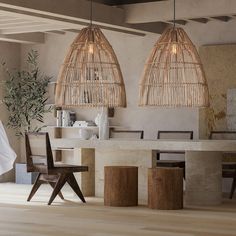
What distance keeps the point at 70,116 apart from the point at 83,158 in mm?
2582

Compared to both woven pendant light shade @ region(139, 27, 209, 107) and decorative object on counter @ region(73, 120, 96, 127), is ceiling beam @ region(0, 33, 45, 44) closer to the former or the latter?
decorative object on counter @ region(73, 120, 96, 127)

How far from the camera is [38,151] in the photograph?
8.56 metres

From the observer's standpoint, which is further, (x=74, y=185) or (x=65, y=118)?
(x=65, y=118)

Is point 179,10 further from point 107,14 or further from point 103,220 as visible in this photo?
point 103,220

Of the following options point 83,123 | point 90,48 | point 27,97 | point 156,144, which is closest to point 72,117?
point 83,123

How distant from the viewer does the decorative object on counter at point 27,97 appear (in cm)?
1188

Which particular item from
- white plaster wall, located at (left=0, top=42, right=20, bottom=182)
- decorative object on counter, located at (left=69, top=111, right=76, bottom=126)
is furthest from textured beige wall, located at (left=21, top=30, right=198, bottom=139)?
white plaster wall, located at (left=0, top=42, right=20, bottom=182)

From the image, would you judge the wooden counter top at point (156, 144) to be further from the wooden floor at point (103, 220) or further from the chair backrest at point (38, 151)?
the wooden floor at point (103, 220)

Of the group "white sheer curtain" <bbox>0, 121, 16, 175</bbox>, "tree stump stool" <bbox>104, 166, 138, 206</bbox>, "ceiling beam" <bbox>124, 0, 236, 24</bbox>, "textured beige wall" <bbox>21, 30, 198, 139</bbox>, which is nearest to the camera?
"tree stump stool" <bbox>104, 166, 138, 206</bbox>

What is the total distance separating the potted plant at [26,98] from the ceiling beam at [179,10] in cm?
253

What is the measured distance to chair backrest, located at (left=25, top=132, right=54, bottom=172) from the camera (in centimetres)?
836

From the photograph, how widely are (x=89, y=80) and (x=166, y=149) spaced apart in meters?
A: 1.37

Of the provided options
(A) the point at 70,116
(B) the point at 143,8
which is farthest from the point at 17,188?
(B) the point at 143,8

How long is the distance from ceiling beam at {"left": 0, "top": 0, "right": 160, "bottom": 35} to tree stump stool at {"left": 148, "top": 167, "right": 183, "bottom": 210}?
255cm
